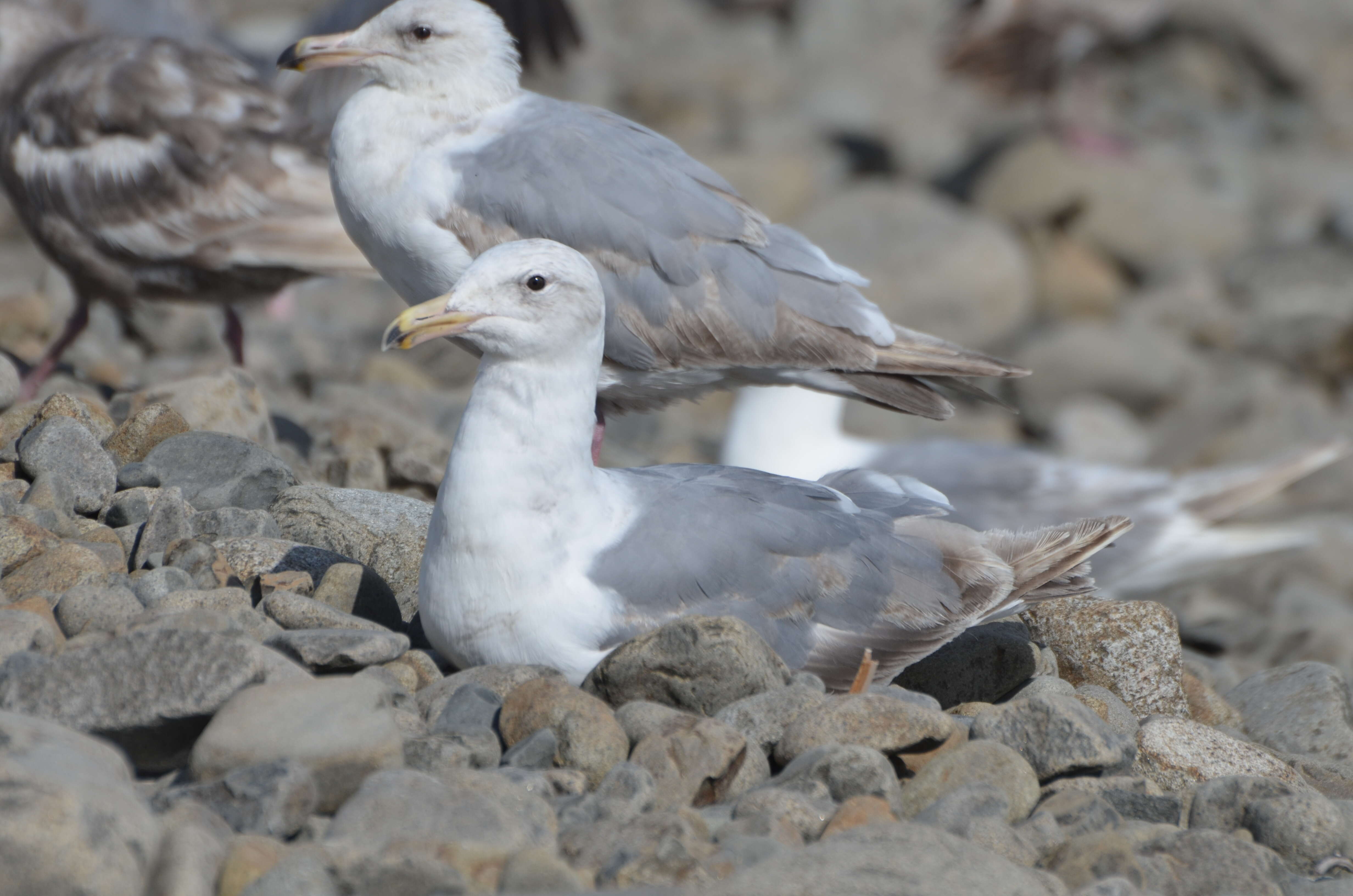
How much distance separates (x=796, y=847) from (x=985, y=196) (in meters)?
12.1

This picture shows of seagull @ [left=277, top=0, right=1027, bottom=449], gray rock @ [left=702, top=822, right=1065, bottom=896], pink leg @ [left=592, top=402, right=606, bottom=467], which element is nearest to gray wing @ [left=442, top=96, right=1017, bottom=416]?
seagull @ [left=277, top=0, right=1027, bottom=449]

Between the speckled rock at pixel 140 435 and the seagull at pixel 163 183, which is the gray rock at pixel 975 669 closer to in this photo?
the speckled rock at pixel 140 435

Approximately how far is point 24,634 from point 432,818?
1.09 meters

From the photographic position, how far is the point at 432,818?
2.71 meters

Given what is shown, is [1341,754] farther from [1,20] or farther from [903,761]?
[1,20]

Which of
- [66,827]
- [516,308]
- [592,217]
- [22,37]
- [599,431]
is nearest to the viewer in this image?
[66,827]

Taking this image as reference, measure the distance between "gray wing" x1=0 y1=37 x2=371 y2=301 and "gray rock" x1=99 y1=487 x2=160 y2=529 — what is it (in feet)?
6.69

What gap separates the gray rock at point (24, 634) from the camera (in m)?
3.14

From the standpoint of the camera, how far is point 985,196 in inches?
560

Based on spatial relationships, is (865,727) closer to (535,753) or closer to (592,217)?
(535,753)

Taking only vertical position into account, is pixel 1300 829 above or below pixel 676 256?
below

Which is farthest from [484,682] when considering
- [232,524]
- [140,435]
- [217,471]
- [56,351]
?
[56,351]

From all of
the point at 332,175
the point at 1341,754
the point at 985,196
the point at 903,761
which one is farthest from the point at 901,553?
the point at 985,196

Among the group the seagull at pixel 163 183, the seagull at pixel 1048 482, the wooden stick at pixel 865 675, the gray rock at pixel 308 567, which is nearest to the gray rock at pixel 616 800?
the wooden stick at pixel 865 675
